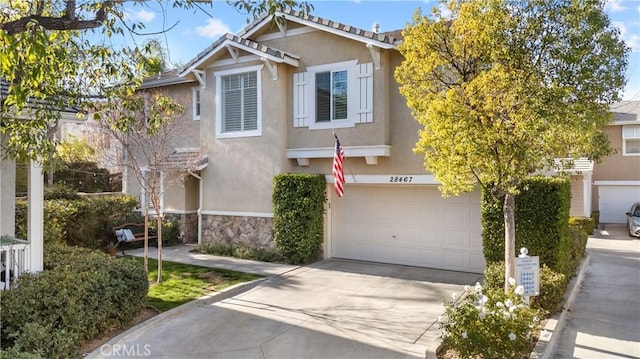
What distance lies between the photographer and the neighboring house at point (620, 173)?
2288 centimetres

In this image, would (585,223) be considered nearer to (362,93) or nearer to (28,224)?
(362,93)

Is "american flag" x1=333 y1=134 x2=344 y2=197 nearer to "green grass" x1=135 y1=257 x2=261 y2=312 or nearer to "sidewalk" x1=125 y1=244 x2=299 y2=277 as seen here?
"sidewalk" x1=125 y1=244 x2=299 y2=277

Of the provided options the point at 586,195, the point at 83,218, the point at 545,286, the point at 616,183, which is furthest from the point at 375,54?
the point at 616,183

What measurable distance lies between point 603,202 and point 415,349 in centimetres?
2202

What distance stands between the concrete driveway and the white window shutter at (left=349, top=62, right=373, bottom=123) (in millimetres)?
4605

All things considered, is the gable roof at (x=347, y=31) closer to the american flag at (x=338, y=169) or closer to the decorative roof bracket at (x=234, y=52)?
the decorative roof bracket at (x=234, y=52)

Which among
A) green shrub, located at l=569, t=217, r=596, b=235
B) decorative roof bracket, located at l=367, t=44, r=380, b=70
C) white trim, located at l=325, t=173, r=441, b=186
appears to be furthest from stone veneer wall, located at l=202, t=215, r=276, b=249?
green shrub, located at l=569, t=217, r=596, b=235

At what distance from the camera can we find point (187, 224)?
1708 centimetres

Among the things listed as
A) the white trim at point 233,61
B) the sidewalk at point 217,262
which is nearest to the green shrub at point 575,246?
the sidewalk at point 217,262

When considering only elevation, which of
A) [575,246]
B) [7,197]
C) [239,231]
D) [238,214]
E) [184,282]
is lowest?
[184,282]

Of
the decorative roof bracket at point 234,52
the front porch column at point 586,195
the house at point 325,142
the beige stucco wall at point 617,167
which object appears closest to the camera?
the house at point 325,142

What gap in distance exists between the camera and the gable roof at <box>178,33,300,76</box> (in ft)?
44.4

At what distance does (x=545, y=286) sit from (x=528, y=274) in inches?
40.2

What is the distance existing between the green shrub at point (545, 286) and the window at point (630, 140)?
59.4ft
